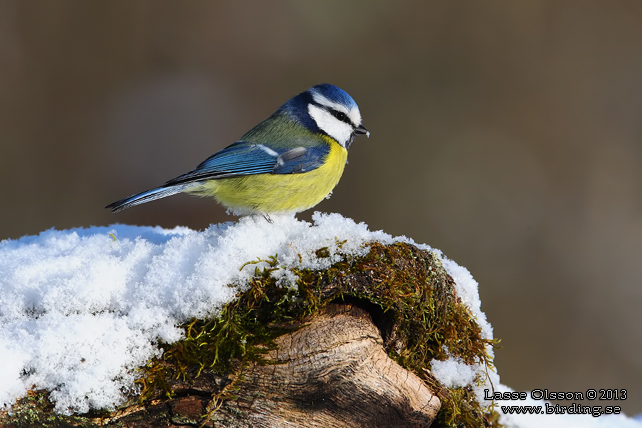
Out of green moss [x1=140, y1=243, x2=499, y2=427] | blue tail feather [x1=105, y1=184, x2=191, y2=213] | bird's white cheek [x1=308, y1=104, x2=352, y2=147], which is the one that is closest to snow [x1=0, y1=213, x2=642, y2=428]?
green moss [x1=140, y1=243, x2=499, y2=427]

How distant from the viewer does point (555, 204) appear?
469 centimetres

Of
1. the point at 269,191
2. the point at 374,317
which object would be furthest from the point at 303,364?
the point at 269,191

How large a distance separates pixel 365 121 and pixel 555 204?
213 centimetres

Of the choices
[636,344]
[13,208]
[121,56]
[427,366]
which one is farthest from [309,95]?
[636,344]

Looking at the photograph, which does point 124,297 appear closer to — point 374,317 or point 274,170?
point 374,317

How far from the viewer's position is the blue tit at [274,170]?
2.20 meters

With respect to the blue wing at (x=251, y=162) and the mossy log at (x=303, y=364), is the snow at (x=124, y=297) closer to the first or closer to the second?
the mossy log at (x=303, y=364)

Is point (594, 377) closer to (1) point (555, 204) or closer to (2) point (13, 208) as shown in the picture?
(1) point (555, 204)

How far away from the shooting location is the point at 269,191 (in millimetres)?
2213

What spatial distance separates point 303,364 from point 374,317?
0.28 meters

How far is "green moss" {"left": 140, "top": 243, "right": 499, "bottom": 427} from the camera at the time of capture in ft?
4.46

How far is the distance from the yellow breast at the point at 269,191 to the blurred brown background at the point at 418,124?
2508mm

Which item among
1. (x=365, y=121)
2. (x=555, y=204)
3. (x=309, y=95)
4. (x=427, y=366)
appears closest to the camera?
(x=427, y=366)

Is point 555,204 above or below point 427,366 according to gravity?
above
